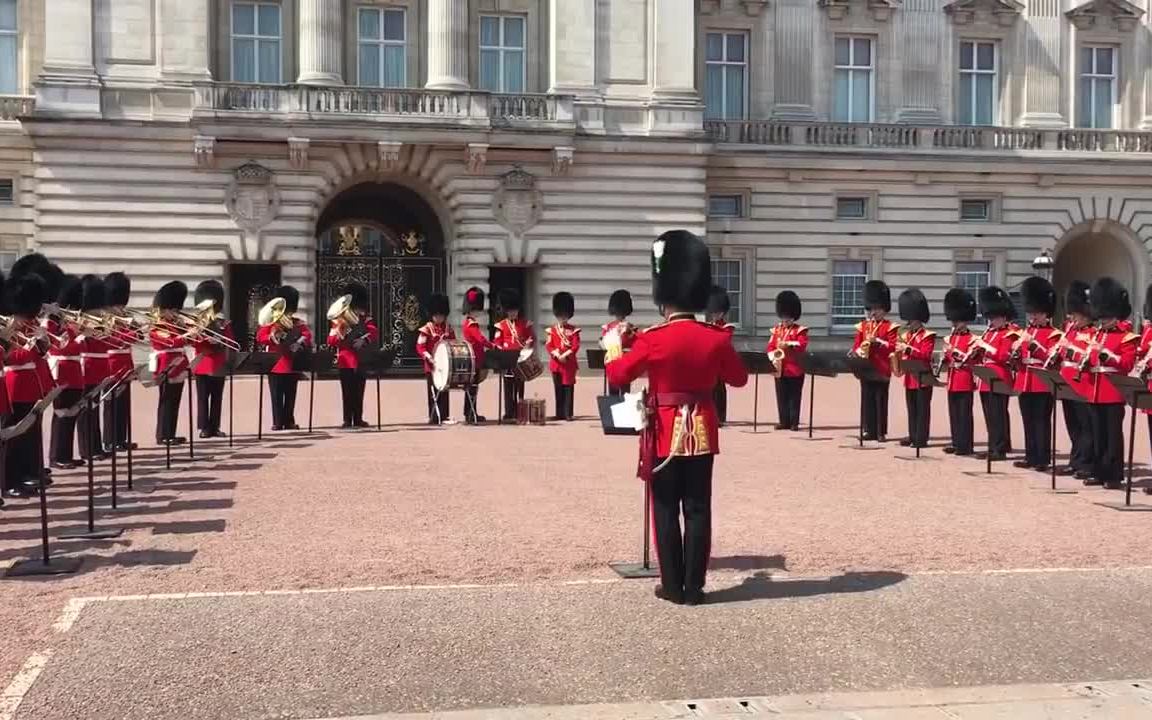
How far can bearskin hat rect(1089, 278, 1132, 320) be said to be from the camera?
1130cm

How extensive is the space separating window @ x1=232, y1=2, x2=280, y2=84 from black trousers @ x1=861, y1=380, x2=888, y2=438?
16313 millimetres

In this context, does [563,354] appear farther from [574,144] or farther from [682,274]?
[682,274]

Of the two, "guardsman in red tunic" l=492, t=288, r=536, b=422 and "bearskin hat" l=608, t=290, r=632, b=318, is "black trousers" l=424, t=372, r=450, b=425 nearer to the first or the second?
"guardsman in red tunic" l=492, t=288, r=536, b=422

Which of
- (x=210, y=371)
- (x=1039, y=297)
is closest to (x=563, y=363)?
(x=210, y=371)

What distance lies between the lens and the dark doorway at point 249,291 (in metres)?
27.5

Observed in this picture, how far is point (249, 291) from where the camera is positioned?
27.6 m

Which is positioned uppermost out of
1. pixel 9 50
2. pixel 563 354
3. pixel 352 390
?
pixel 9 50

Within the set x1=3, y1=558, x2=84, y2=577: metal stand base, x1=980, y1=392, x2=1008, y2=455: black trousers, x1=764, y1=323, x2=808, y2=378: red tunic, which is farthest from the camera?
x1=764, y1=323, x2=808, y2=378: red tunic

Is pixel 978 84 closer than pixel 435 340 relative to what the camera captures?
No

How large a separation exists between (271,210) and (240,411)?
8574mm

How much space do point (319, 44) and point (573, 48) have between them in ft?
15.9

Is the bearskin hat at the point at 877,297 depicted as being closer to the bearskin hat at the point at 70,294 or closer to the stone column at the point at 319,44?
the bearskin hat at the point at 70,294

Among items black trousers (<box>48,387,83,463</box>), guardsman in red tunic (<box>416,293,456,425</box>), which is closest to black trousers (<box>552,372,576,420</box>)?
guardsman in red tunic (<box>416,293,456,425</box>)

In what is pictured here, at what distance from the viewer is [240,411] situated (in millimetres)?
19094
